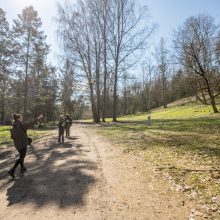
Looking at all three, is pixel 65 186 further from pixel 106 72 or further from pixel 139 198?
pixel 106 72

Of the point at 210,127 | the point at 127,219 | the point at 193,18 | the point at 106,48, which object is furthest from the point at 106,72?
the point at 127,219

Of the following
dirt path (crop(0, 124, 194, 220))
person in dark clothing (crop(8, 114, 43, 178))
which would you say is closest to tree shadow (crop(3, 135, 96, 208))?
dirt path (crop(0, 124, 194, 220))

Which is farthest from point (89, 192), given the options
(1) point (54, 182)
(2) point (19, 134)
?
(2) point (19, 134)

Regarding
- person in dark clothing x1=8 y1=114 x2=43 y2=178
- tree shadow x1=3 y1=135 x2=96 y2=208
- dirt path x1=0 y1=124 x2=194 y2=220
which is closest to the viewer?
dirt path x1=0 y1=124 x2=194 y2=220

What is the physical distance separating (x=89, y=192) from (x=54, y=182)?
1.52m

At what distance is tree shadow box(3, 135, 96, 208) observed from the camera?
6.34 meters

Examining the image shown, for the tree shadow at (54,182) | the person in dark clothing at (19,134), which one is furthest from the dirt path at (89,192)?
the person in dark clothing at (19,134)

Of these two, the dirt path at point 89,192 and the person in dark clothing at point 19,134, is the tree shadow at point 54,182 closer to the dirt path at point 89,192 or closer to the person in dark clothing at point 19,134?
the dirt path at point 89,192

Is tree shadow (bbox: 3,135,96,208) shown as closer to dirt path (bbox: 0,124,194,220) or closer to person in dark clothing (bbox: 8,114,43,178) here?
dirt path (bbox: 0,124,194,220)

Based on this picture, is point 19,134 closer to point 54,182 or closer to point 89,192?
point 54,182

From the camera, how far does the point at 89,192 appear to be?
263 inches

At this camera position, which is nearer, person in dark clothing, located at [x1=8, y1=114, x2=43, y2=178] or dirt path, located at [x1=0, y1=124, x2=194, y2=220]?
dirt path, located at [x1=0, y1=124, x2=194, y2=220]

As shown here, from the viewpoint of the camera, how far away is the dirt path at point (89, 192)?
5480mm

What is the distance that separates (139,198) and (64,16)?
103 feet
